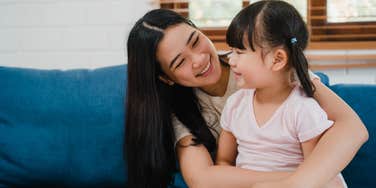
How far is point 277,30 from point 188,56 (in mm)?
297

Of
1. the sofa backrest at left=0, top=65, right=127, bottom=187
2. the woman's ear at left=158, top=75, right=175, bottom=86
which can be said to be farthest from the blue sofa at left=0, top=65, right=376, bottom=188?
the woman's ear at left=158, top=75, right=175, bottom=86

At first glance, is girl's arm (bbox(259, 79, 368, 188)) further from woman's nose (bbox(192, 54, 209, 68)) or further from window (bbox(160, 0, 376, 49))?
window (bbox(160, 0, 376, 49))

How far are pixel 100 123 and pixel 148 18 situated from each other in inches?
17.8

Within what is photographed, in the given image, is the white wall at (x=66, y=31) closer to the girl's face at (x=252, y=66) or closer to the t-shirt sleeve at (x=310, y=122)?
the girl's face at (x=252, y=66)

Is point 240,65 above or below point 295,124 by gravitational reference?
above

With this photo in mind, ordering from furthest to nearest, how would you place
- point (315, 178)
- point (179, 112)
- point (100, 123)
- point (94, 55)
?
1. point (94, 55)
2. point (100, 123)
3. point (179, 112)
4. point (315, 178)

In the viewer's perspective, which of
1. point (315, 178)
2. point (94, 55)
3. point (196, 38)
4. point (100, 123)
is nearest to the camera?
point (315, 178)

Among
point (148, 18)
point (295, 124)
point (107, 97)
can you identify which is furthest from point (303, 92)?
point (107, 97)

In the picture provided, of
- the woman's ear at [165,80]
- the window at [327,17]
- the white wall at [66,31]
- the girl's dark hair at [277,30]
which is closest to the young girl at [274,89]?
the girl's dark hair at [277,30]

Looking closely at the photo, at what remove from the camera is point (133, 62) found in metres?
1.43

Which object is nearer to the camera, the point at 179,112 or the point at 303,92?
the point at 303,92

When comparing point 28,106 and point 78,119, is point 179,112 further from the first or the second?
point 28,106

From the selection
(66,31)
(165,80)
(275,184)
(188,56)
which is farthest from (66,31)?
(275,184)

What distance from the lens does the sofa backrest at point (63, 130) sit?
1.70 metres
